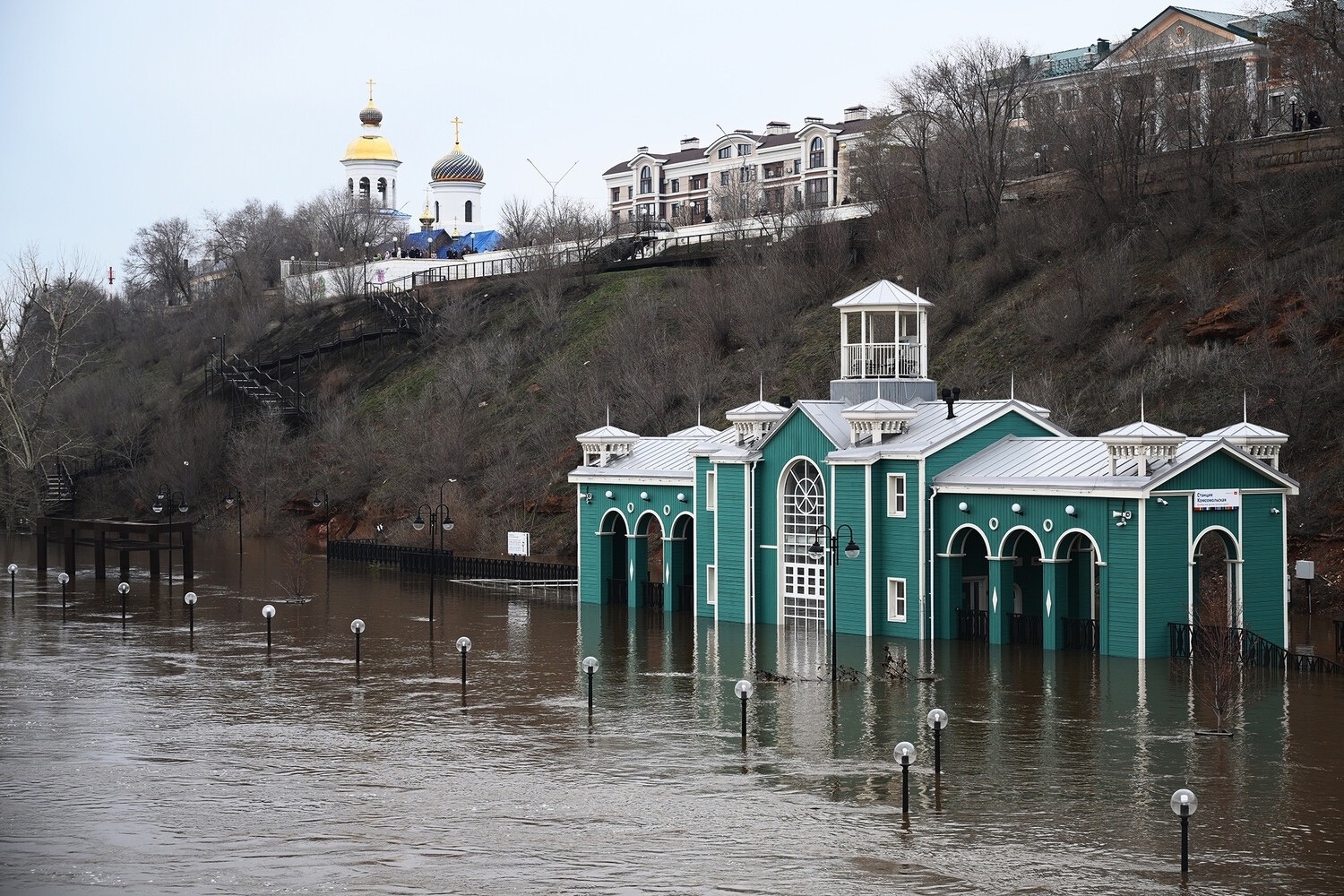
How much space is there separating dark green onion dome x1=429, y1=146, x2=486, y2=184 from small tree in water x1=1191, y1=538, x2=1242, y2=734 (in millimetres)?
109507

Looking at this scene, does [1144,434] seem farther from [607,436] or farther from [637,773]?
[607,436]

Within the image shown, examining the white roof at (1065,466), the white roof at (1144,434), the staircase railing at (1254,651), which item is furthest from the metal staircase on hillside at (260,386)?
the staircase railing at (1254,651)

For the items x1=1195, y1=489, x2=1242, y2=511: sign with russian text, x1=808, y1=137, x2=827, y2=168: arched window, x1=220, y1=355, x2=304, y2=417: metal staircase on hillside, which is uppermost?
x1=808, y1=137, x2=827, y2=168: arched window

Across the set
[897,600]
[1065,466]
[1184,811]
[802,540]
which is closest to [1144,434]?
[1065,466]

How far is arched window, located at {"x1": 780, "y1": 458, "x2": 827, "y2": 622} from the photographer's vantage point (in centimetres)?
4244

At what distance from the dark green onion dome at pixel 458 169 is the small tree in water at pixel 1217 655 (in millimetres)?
109507

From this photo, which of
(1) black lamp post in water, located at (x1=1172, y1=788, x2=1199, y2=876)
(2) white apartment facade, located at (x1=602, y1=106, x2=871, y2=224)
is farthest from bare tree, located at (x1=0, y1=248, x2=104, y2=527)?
(1) black lamp post in water, located at (x1=1172, y1=788, x2=1199, y2=876)

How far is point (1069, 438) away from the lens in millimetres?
40219

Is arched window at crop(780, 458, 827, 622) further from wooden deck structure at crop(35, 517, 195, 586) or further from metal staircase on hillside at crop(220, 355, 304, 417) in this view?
metal staircase on hillside at crop(220, 355, 304, 417)

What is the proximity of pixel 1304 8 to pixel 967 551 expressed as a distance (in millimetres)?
34249

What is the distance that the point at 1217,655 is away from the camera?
91.0 feet

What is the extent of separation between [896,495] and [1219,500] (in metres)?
7.95

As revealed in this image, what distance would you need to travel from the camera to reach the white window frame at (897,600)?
1590 inches

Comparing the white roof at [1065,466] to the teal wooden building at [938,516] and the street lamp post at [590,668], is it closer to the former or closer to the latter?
the teal wooden building at [938,516]
